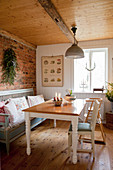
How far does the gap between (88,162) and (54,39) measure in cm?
336

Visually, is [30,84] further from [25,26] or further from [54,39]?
[25,26]

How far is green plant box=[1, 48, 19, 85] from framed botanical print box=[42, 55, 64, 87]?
4.58ft

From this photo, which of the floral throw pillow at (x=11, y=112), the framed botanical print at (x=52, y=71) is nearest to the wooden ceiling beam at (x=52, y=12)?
the framed botanical print at (x=52, y=71)

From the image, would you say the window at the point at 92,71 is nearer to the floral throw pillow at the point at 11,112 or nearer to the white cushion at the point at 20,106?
the white cushion at the point at 20,106

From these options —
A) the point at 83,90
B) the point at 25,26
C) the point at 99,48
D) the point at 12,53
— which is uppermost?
the point at 25,26

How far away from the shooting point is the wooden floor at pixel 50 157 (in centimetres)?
206

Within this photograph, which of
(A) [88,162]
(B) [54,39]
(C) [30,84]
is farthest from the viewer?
(C) [30,84]

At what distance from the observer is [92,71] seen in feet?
14.9

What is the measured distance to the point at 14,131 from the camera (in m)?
2.60

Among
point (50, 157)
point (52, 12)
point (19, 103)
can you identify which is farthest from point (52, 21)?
point (50, 157)

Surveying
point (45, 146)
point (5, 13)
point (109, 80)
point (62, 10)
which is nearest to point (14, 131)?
point (45, 146)

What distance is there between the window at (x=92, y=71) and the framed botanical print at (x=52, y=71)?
52cm

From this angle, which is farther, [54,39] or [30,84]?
[30,84]

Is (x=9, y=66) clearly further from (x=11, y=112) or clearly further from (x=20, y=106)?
(x=11, y=112)
